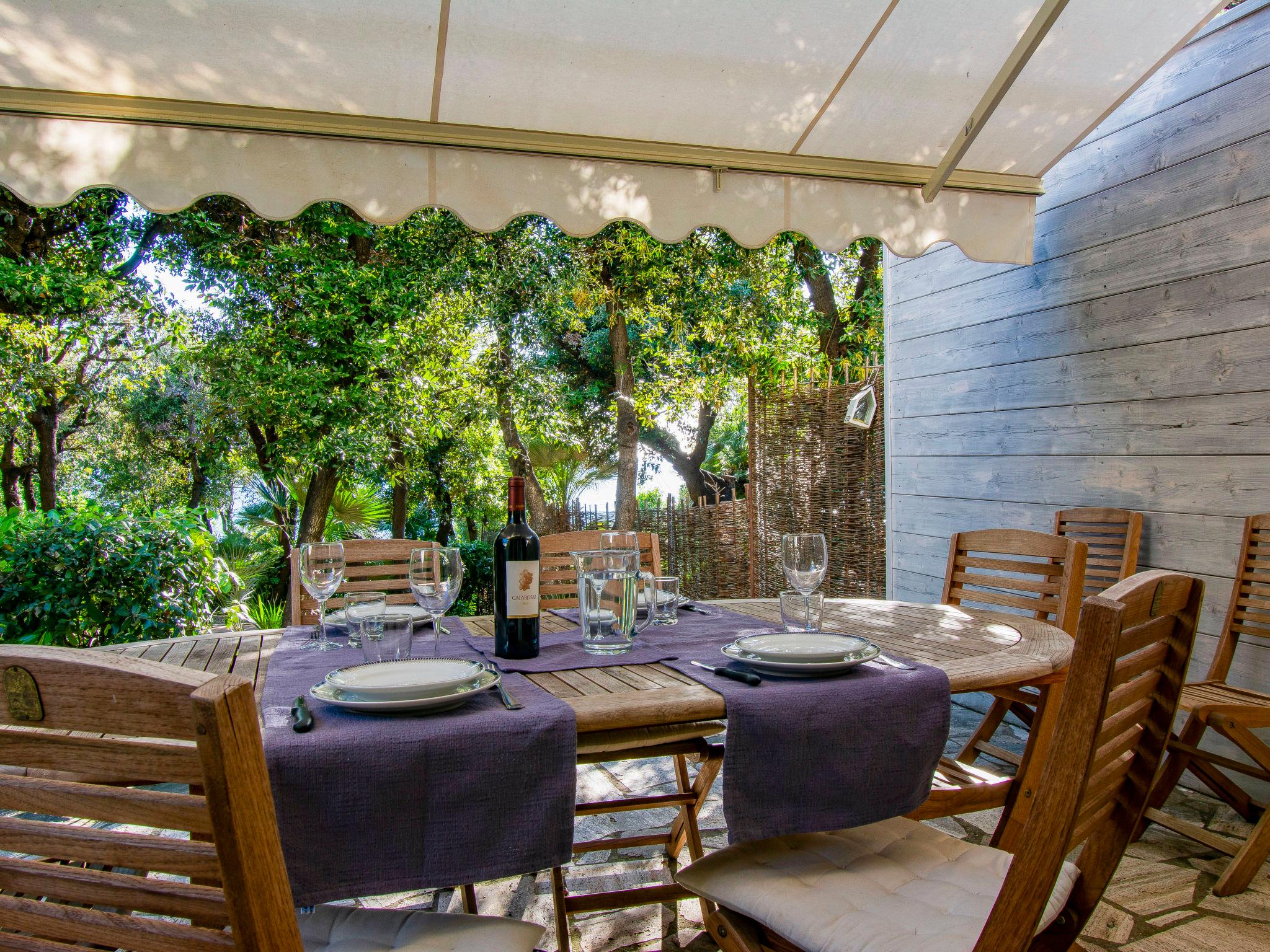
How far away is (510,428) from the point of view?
31.0 feet

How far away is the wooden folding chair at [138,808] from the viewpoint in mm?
675

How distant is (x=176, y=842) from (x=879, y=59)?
2.96 m

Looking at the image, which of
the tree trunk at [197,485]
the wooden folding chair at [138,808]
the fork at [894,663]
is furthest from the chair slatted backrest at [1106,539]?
the tree trunk at [197,485]

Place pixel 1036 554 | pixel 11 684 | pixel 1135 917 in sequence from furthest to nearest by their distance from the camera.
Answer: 1. pixel 1036 554
2. pixel 1135 917
3. pixel 11 684

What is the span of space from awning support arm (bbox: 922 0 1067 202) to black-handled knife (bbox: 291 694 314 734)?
2668mm

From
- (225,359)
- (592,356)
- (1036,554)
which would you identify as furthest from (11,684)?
(592,356)

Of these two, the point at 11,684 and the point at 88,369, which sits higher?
the point at 88,369

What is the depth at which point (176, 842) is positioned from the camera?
2.37 ft

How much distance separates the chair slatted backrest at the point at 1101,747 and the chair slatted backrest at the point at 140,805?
77 centimetres

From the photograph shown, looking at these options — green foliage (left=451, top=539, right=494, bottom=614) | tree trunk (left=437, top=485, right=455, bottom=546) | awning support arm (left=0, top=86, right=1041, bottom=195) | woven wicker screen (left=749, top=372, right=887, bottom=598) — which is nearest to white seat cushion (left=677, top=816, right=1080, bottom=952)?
awning support arm (left=0, top=86, right=1041, bottom=195)

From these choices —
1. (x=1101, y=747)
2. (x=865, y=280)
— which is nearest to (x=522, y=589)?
(x=1101, y=747)

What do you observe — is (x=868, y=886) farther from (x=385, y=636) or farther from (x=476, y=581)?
(x=476, y=581)

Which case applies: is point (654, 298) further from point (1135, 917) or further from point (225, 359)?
point (1135, 917)

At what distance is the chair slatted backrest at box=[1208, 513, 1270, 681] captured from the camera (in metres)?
2.59
